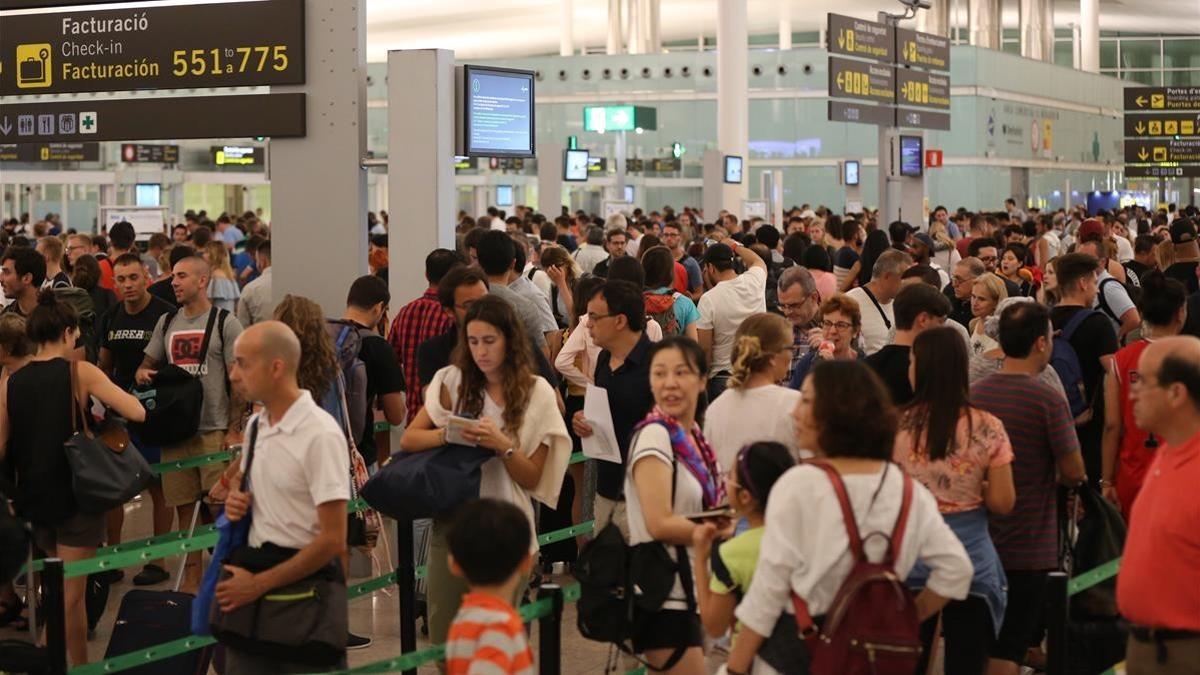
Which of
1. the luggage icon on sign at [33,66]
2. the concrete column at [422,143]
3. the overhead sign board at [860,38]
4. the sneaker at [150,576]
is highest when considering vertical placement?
the overhead sign board at [860,38]

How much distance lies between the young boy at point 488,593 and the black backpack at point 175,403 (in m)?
3.85

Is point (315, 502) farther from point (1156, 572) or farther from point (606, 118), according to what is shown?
point (606, 118)

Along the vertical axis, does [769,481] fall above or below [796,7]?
below

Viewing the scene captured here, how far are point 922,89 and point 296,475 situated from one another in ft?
59.2

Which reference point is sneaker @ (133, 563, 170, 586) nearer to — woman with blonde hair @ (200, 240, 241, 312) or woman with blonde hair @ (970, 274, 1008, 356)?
woman with blonde hair @ (200, 240, 241, 312)

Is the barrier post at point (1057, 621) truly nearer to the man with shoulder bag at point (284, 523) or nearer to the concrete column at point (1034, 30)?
the man with shoulder bag at point (284, 523)

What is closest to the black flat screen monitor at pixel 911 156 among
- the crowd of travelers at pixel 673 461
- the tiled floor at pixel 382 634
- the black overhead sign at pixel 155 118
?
the crowd of travelers at pixel 673 461

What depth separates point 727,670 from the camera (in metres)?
3.94

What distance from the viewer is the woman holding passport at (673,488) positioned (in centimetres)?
448

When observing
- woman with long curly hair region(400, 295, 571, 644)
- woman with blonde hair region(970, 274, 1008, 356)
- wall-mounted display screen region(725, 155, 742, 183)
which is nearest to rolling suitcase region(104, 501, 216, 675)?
woman with long curly hair region(400, 295, 571, 644)

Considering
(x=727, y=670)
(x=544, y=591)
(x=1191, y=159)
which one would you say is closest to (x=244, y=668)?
(x=544, y=591)

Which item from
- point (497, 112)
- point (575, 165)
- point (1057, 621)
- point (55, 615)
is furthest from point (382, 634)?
point (575, 165)

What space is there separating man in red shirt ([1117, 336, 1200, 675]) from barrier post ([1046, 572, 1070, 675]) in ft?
1.45

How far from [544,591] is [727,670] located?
0.66 metres
